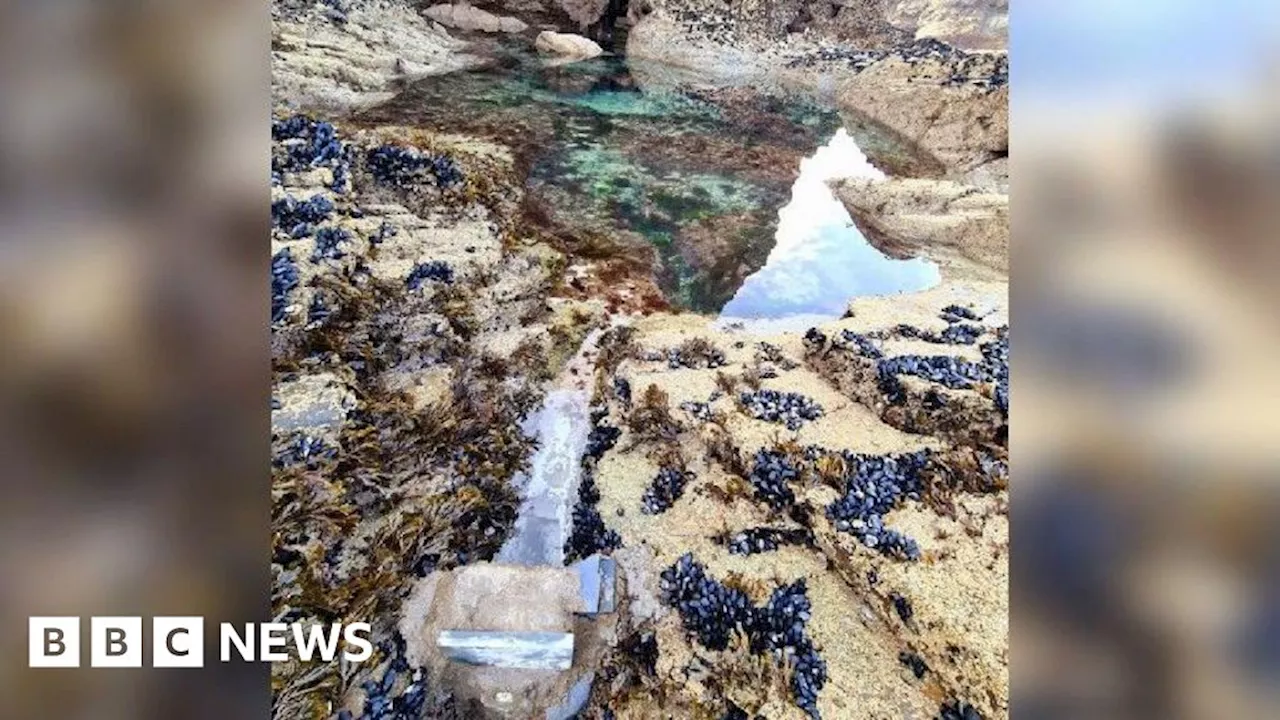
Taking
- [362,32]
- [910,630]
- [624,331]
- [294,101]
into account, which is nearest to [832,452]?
[910,630]

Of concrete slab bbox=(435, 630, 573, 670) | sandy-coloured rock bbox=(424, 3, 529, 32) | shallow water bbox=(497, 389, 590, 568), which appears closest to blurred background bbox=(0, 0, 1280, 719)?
concrete slab bbox=(435, 630, 573, 670)

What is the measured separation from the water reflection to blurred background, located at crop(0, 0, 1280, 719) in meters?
1.73

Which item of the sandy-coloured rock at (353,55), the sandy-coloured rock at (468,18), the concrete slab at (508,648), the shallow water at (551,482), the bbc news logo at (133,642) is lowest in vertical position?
the concrete slab at (508,648)

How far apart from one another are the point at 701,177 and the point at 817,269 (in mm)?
749

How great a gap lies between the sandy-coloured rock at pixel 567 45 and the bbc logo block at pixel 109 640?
410cm

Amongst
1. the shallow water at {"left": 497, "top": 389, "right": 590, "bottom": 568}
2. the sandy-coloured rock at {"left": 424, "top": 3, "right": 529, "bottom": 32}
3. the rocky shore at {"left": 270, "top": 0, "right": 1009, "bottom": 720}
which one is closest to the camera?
the rocky shore at {"left": 270, "top": 0, "right": 1009, "bottom": 720}

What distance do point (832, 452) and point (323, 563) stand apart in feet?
5.39

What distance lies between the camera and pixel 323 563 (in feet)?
6.38

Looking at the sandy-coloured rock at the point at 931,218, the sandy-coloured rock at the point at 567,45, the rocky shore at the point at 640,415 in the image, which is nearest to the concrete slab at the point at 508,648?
the rocky shore at the point at 640,415

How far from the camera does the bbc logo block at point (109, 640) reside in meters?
0.86

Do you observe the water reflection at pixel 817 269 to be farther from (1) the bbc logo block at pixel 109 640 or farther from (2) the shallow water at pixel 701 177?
(1) the bbc logo block at pixel 109 640

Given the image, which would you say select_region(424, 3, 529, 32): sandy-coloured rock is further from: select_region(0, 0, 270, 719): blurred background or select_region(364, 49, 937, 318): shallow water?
select_region(0, 0, 270, 719): blurred background

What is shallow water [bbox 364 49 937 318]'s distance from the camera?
2.75m

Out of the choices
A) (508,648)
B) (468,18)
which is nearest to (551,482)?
(508,648)
